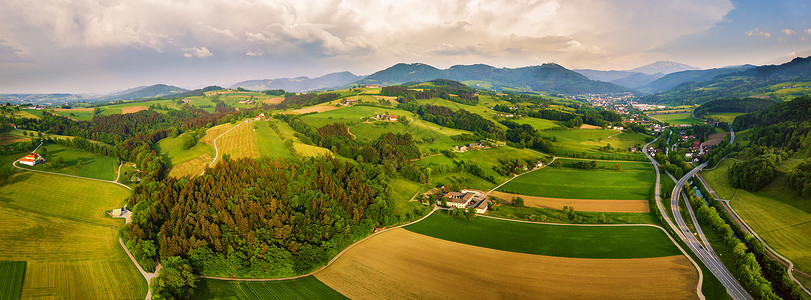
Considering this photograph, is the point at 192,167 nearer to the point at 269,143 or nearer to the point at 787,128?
the point at 269,143

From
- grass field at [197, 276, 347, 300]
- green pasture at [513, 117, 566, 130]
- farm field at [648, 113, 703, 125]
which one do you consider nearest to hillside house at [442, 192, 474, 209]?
grass field at [197, 276, 347, 300]

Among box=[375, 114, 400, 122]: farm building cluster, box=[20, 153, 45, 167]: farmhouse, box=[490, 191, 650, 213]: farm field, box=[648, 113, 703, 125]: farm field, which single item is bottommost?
box=[490, 191, 650, 213]: farm field

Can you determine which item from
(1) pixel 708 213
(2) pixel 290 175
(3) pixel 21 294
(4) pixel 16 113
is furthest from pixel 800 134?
(4) pixel 16 113

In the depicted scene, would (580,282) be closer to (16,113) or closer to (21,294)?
(21,294)

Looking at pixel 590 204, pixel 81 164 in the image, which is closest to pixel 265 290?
pixel 590 204

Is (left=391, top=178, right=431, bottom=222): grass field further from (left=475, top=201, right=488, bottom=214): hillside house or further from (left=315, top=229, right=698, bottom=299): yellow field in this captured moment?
(left=315, top=229, right=698, bottom=299): yellow field

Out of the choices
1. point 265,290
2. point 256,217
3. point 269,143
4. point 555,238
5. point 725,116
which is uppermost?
point 269,143
